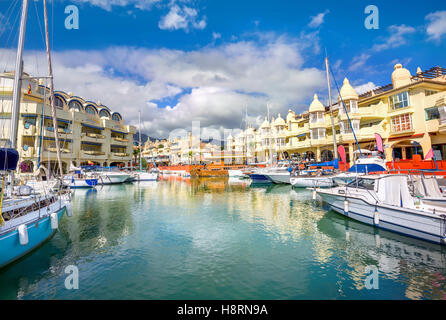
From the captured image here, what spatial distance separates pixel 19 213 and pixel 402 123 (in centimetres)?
3718

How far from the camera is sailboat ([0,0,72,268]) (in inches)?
289

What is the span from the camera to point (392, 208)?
10664 millimetres

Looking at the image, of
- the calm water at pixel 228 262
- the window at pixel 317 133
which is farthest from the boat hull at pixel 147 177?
the calm water at pixel 228 262

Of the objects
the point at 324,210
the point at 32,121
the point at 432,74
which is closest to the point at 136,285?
the point at 324,210

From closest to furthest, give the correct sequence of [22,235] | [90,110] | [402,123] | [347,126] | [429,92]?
[22,235], [429,92], [402,123], [347,126], [90,110]

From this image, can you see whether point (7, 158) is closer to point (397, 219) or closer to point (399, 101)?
point (397, 219)

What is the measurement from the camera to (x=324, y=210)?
16.5 metres

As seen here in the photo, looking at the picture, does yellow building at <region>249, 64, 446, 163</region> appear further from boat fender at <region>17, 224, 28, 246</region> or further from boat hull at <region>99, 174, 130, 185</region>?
boat hull at <region>99, 174, 130, 185</region>

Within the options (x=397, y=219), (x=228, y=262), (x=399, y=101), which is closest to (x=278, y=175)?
(x=399, y=101)

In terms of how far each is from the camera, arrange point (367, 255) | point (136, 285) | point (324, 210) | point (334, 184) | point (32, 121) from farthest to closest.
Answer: point (32, 121) < point (334, 184) < point (324, 210) < point (367, 255) < point (136, 285)

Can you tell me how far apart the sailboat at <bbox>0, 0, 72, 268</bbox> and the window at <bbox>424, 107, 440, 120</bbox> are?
118 ft

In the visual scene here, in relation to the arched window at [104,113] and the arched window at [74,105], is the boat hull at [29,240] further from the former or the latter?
the arched window at [104,113]
